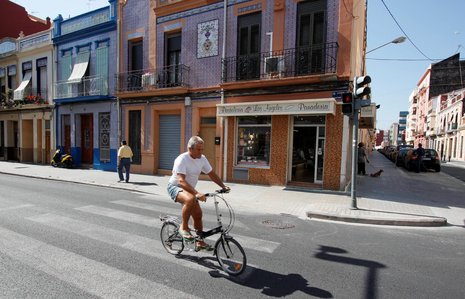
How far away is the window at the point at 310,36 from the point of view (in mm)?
10016

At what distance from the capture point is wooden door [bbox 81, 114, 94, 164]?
1673cm

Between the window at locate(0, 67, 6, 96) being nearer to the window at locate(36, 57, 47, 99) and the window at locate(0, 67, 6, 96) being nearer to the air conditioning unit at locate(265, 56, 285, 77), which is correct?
the window at locate(36, 57, 47, 99)

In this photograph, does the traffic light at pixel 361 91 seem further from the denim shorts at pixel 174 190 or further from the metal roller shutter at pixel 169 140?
the metal roller shutter at pixel 169 140

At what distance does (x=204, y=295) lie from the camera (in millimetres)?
3209

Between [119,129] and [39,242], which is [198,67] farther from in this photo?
[39,242]

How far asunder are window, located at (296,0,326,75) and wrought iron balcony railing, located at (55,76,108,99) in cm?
1058

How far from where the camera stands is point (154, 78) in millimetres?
13609

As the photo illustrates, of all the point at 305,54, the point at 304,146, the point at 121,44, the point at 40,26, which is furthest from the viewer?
the point at 40,26

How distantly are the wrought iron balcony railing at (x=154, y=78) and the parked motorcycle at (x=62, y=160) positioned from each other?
5466mm

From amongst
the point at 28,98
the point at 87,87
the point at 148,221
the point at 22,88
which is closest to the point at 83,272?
the point at 148,221

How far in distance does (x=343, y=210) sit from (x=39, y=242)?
264 inches

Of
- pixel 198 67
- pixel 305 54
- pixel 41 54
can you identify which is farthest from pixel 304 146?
pixel 41 54

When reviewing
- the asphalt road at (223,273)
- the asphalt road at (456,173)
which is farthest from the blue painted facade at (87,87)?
the asphalt road at (456,173)

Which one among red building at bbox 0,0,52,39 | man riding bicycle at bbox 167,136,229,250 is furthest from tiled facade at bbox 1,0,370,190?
red building at bbox 0,0,52,39
